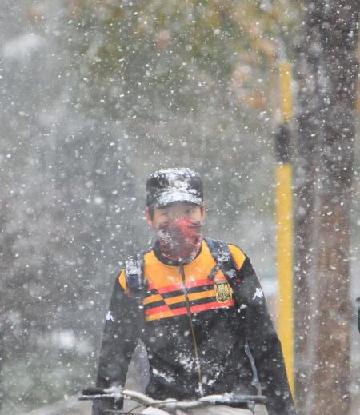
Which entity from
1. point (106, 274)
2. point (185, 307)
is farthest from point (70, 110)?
point (185, 307)

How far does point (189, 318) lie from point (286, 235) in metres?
1.90

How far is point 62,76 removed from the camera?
11648 millimetres

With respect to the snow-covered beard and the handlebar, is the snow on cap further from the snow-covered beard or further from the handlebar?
the handlebar

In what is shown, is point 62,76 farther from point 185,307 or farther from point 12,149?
point 185,307

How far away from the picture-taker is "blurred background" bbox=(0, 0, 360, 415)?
367 inches

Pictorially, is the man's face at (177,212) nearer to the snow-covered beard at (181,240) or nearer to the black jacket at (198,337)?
the snow-covered beard at (181,240)

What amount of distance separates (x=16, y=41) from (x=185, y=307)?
9189mm

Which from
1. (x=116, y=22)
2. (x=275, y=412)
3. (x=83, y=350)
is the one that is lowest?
(x=275, y=412)

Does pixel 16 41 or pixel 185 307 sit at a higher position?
pixel 16 41

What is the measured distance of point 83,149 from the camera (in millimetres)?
11477

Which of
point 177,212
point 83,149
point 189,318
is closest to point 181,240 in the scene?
point 177,212

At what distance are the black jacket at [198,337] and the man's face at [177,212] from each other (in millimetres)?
273

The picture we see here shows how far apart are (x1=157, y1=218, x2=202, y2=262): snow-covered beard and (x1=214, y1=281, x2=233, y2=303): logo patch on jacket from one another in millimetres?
224

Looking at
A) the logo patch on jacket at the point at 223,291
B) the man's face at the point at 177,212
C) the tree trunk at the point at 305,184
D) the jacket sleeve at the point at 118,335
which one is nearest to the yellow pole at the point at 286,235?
the tree trunk at the point at 305,184
